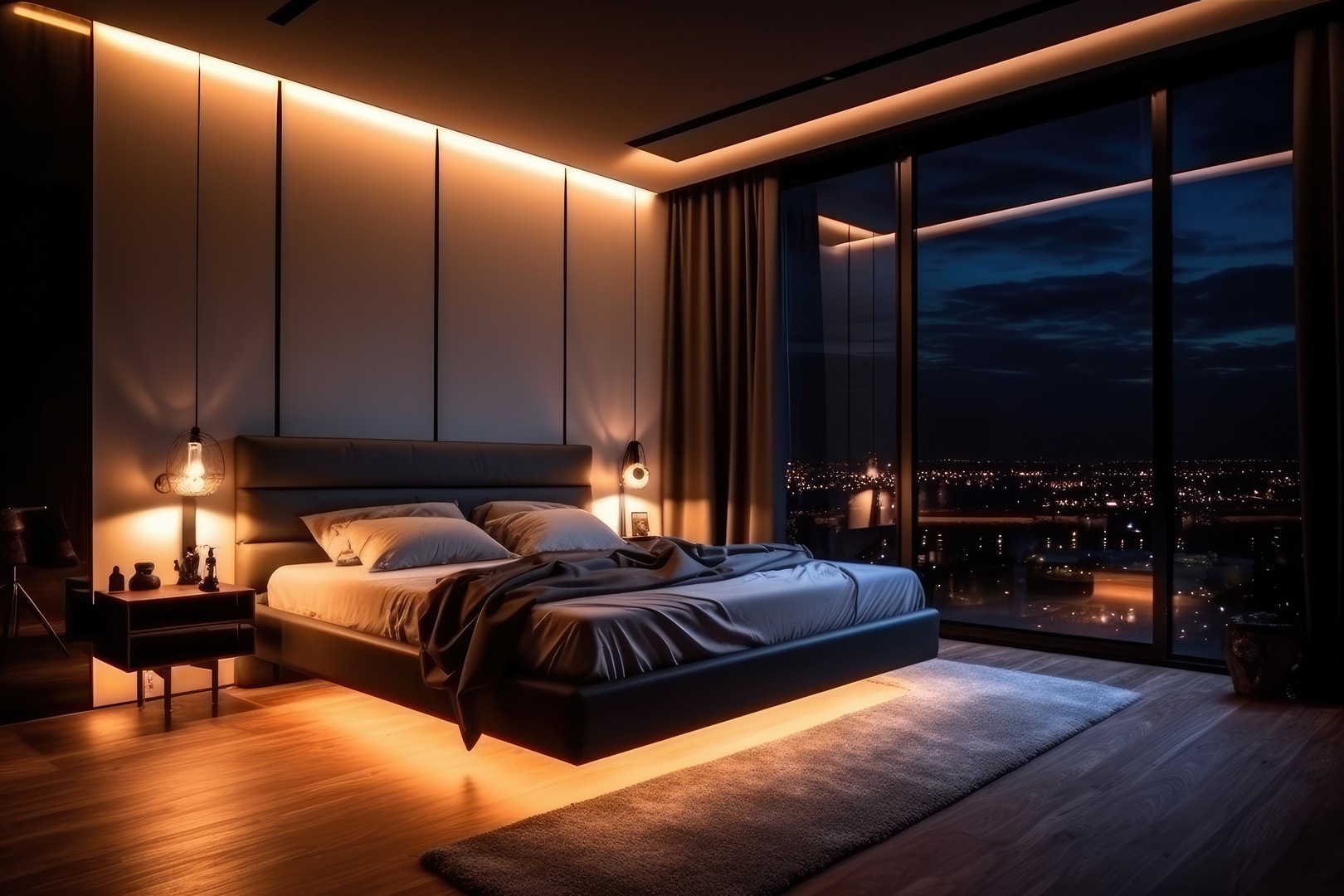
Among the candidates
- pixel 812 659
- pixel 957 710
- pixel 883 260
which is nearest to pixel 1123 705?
pixel 957 710

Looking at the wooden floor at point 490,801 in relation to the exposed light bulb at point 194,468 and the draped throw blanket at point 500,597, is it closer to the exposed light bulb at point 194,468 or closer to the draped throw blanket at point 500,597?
the draped throw blanket at point 500,597

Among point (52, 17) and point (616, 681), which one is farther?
point (52, 17)

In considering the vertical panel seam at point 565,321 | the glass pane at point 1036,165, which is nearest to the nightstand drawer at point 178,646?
the vertical panel seam at point 565,321

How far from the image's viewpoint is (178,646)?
141 inches

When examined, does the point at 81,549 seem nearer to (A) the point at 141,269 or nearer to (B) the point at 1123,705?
(A) the point at 141,269

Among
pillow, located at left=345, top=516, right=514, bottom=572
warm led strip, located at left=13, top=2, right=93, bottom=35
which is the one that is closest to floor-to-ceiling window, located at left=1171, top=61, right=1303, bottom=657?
pillow, located at left=345, top=516, right=514, bottom=572

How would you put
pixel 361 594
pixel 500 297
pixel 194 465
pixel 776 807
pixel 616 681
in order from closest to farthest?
pixel 776 807, pixel 616 681, pixel 361 594, pixel 194 465, pixel 500 297

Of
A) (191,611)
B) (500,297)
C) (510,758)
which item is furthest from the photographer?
(500,297)

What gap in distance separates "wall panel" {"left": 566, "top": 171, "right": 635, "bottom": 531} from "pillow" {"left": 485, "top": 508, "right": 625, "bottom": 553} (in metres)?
1.08

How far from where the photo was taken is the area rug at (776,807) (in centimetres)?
213

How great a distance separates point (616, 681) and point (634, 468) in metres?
3.31

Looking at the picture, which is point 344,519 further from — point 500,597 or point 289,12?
point 289,12

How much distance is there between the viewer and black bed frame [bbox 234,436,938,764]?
266cm

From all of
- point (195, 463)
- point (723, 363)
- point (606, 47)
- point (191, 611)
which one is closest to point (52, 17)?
point (195, 463)
